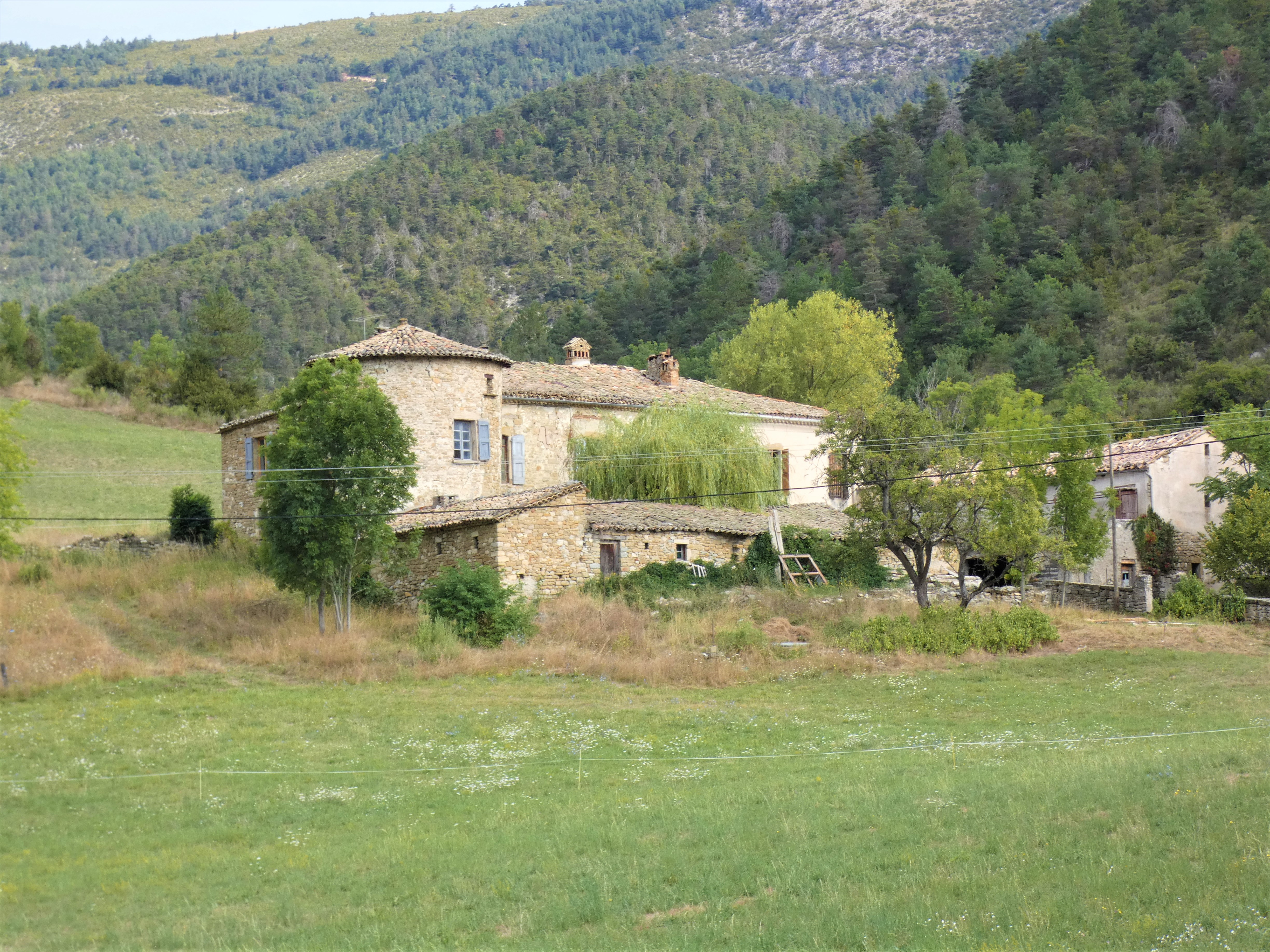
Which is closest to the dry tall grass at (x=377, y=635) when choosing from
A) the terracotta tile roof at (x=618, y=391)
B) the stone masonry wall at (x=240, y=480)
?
the stone masonry wall at (x=240, y=480)

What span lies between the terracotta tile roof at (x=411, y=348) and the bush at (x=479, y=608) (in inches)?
311

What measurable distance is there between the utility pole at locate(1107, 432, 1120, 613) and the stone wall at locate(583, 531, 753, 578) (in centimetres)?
1175

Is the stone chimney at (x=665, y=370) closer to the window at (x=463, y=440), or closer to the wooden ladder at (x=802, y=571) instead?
the window at (x=463, y=440)

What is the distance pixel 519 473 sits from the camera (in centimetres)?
3778

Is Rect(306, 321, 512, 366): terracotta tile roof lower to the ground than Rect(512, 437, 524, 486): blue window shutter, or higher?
higher

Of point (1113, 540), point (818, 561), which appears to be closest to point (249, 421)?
point (818, 561)

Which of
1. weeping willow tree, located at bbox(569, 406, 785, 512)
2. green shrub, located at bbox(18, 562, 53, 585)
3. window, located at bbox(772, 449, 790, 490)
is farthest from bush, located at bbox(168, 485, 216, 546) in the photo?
window, located at bbox(772, 449, 790, 490)

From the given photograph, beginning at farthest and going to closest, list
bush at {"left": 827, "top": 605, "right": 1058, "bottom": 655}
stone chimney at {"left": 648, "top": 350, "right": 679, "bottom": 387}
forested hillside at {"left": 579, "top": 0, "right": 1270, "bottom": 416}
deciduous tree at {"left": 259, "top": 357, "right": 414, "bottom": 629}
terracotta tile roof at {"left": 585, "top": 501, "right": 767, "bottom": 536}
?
forested hillside at {"left": 579, "top": 0, "right": 1270, "bottom": 416}
stone chimney at {"left": 648, "top": 350, "right": 679, "bottom": 387}
terracotta tile roof at {"left": 585, "top": 501, "right": 767, "bottom": 536}
bush at {"left": 827, "top": 605, "right": 1058, "bottom": 655}
deciduous tree at {"left": 259, "top": 357, "right": 414, "bottom": 629}

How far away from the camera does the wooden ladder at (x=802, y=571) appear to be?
3475 centimetres

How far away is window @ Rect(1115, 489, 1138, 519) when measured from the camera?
42.2m

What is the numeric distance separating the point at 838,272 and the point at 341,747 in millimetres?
75321

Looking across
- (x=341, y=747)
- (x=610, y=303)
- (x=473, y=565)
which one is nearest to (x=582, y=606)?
(x=473, y=565)

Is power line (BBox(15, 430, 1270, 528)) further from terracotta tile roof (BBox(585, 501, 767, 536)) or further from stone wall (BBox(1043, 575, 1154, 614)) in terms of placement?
stone wall (BBox(1043, 575, 1154, 614))

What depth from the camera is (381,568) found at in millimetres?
32750
